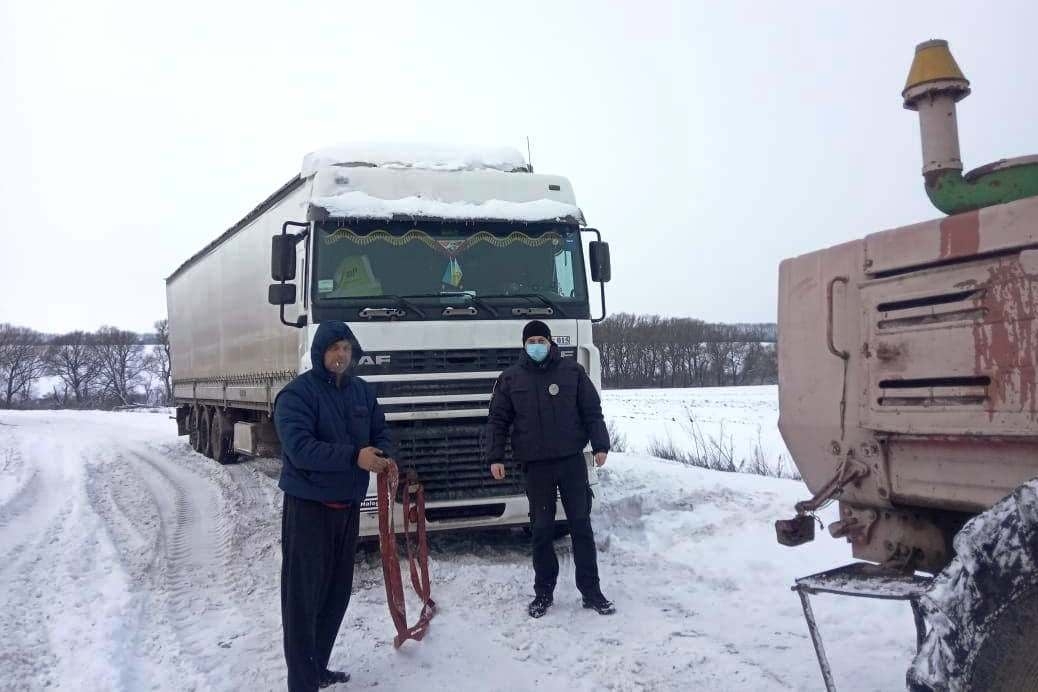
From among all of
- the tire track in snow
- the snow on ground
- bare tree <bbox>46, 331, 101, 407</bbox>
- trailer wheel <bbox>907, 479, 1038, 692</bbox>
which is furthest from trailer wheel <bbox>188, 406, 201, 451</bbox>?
bare tree <bbox>46, 331, 101, 407</bbox>

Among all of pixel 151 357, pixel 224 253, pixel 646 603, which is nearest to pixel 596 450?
pixel 646 603

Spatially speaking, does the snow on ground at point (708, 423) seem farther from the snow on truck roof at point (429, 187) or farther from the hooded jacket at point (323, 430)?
the hooded jacket at point (323, 430)

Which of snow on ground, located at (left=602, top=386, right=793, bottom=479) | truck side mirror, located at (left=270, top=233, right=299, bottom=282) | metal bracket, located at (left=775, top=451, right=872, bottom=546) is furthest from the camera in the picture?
snow on ground, located at (left=602, top=386, right=793, bottom=479)

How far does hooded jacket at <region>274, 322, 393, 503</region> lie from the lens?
150 inches

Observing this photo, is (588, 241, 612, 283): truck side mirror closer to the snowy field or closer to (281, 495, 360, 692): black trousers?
the snowy field

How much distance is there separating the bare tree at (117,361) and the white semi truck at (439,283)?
250 feet

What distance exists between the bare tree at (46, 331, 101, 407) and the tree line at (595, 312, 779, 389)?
50387 mm

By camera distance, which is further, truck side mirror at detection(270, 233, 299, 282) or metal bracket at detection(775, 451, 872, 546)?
truck side mirror at detection(270, 233, 299, 282)

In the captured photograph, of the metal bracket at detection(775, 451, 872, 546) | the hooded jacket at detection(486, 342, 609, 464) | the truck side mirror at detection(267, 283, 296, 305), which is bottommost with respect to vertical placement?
the metal bracket at detection(775, 451, 872, 546)

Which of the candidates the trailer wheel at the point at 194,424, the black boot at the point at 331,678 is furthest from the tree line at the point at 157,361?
the black boot at the point at 331,678

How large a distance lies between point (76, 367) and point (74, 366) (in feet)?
0.90

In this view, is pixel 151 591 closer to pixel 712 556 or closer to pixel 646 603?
pixel 646 603

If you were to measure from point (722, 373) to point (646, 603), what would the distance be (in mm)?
53421

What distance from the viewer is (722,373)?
57.2 metres
